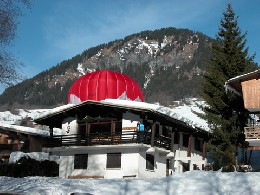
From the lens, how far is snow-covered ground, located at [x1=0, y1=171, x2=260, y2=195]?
61.0 ft

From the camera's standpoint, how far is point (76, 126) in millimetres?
38156

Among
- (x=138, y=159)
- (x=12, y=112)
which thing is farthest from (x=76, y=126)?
(x=12, y=112)

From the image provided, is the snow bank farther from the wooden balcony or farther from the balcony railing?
the wooden balcony

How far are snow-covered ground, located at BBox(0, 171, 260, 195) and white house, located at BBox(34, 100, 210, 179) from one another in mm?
12039

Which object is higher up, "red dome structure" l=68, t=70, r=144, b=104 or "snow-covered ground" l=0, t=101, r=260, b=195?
"red dome structure" l=68, t=70, r=144, b=104

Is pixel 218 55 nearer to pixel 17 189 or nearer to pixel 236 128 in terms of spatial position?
pixel 236 128

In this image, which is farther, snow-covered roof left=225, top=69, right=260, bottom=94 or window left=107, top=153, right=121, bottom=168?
window left=107, top=153, right=121, bottom=168

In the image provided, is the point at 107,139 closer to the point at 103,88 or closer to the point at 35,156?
the point at 103,88

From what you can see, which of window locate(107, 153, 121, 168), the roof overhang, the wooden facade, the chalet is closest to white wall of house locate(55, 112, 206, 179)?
window locate(107, 153, 121, 168)

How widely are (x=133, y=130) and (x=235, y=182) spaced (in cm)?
1583

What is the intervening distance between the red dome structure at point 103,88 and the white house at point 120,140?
2.36 m

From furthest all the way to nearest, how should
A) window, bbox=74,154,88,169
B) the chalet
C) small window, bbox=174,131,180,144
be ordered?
small window, bbox=174,131,180,144, window, bbox=74,154,88,169, the chalet

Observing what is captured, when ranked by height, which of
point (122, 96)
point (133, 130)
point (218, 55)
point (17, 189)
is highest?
point (218, 55)

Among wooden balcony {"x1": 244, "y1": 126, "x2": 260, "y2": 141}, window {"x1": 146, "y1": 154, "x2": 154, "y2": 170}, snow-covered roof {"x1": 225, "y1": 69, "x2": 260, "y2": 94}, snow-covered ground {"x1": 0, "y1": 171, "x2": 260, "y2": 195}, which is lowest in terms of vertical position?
snow-covered ground {"x1": 0, "y1": 171, "x2": 260, "y2": 195}
